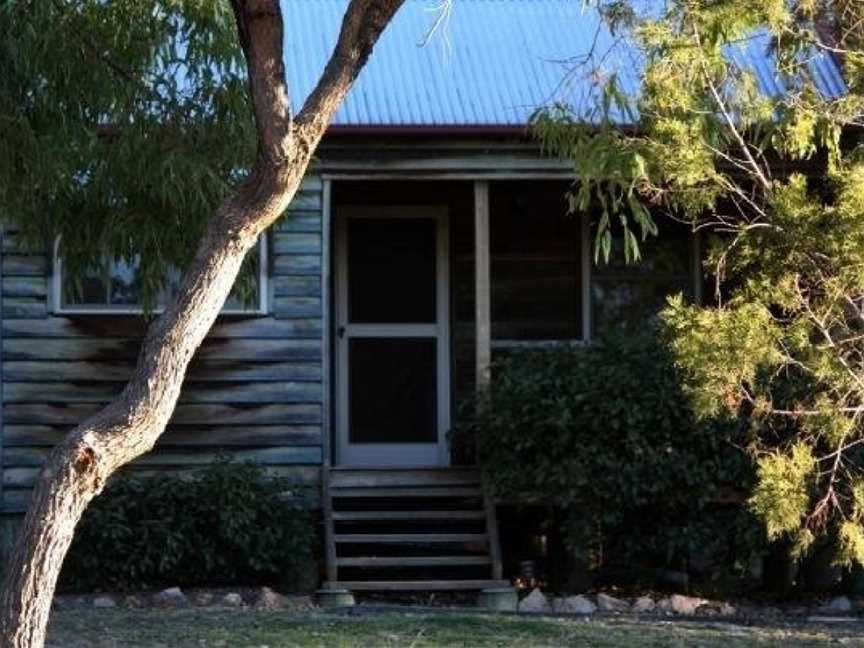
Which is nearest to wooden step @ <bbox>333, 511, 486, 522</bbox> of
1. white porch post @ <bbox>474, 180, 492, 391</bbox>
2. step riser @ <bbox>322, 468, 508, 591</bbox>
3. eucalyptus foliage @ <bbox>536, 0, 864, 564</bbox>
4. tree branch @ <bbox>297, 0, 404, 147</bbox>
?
step riser @ <bbox>322, 468, 508, 591</bbox>

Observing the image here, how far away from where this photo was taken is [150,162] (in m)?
9.00

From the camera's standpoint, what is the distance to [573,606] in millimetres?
11250

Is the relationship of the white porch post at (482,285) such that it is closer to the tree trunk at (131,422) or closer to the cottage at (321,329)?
the cottage at (321,329)

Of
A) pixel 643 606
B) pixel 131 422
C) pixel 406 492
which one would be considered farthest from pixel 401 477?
pixel 131 422

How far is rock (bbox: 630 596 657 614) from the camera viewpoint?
11.1 metres

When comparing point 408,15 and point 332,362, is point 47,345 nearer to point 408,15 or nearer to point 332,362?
point 332,362

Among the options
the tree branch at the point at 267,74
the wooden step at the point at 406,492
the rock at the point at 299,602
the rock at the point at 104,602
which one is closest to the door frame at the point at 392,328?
the wooden step at the point at 406,492

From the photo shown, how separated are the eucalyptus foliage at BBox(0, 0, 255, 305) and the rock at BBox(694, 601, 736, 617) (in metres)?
4.26

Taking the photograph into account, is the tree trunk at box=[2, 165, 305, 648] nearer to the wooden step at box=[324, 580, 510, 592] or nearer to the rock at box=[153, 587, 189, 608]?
the rock at box=[153, 587, 189, 608]

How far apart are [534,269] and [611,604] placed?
3.76 m

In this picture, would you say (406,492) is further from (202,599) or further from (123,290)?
(123,290)

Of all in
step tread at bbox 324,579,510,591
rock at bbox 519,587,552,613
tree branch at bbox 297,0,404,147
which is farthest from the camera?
step tread at bbox 324,579,510,591

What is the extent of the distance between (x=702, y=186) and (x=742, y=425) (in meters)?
3.63

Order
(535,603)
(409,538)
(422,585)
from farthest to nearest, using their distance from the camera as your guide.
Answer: (409,538), (422,585), (535,603)
